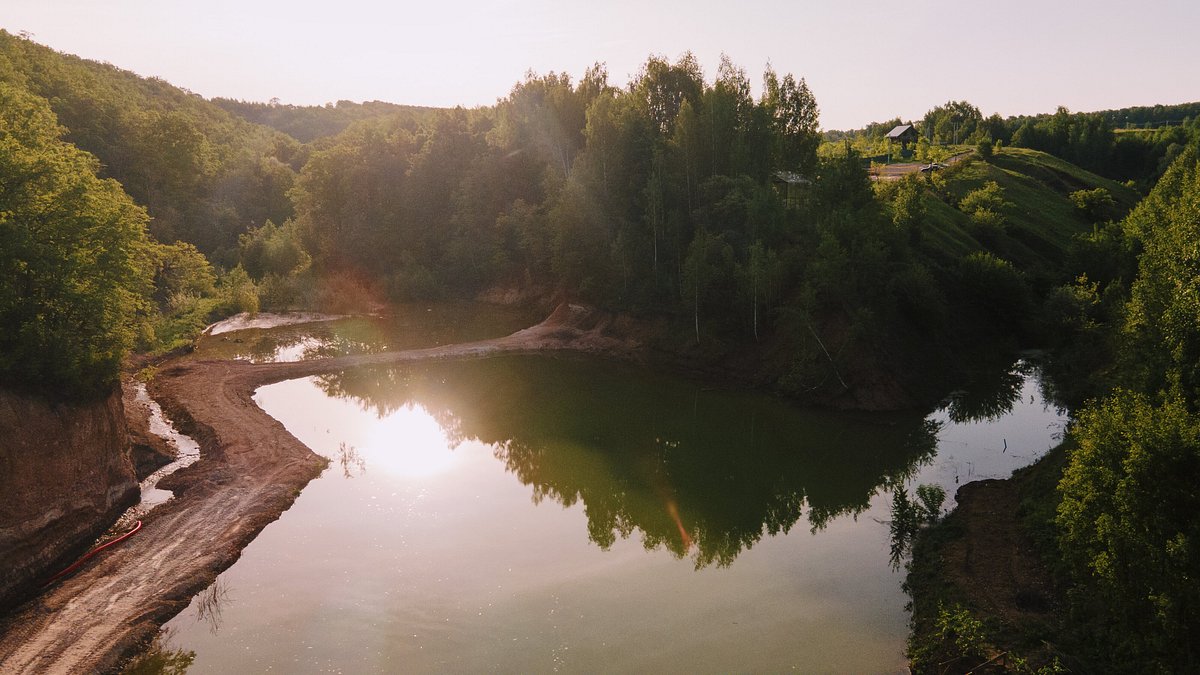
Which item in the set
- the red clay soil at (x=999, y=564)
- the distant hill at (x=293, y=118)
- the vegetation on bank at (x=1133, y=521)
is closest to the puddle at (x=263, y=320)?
the vegetation on bank at (x=1133, y=521)

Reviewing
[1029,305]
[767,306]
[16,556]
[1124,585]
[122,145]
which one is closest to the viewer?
[1124,585]

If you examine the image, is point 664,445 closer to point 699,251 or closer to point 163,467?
point 699,251

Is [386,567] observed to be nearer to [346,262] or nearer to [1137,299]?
[1137,299]

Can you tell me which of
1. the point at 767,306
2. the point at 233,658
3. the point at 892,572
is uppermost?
the point at 767,306

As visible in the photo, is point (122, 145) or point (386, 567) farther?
point (122, 145)

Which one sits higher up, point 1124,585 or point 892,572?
point 1124,585

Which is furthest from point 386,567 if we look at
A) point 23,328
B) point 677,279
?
point 677,279

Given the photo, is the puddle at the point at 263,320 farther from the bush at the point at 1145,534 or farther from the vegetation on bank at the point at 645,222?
the bush at the point at 1145,534
